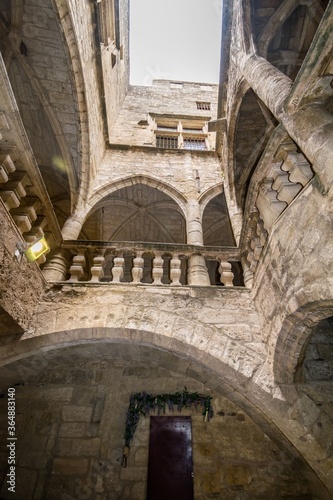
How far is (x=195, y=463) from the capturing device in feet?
11.2

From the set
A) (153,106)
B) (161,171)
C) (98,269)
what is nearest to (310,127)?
(98,269)

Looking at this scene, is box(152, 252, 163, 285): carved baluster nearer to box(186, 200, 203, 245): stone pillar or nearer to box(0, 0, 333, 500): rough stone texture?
box(0, 0, 333, 500): rough stone texture

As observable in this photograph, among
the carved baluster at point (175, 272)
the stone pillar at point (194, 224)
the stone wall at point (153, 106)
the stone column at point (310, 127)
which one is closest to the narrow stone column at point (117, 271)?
the carved baluster at point (175, 272)

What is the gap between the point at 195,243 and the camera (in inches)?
193

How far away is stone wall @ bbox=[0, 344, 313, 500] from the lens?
3.24m

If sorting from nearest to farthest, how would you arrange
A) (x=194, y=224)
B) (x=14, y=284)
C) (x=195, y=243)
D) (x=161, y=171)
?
(x=14, y=284)
(x=195, y=243)
(x=194, y=224)
(x=161, y=171)

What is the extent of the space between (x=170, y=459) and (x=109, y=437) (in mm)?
899

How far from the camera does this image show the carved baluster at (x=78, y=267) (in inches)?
142

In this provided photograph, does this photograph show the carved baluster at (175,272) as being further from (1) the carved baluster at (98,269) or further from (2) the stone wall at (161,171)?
(2) the stone wall at (161,171)

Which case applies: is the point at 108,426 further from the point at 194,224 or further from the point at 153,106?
the point at 153,106

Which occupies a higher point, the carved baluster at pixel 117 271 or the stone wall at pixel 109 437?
the carved baluster at pixel 117 271

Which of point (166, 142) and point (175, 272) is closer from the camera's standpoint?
point (175, 272)

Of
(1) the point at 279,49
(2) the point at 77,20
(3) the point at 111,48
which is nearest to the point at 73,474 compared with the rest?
(2) the point at 77,20

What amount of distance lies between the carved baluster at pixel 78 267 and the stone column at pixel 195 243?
5.22 ft
